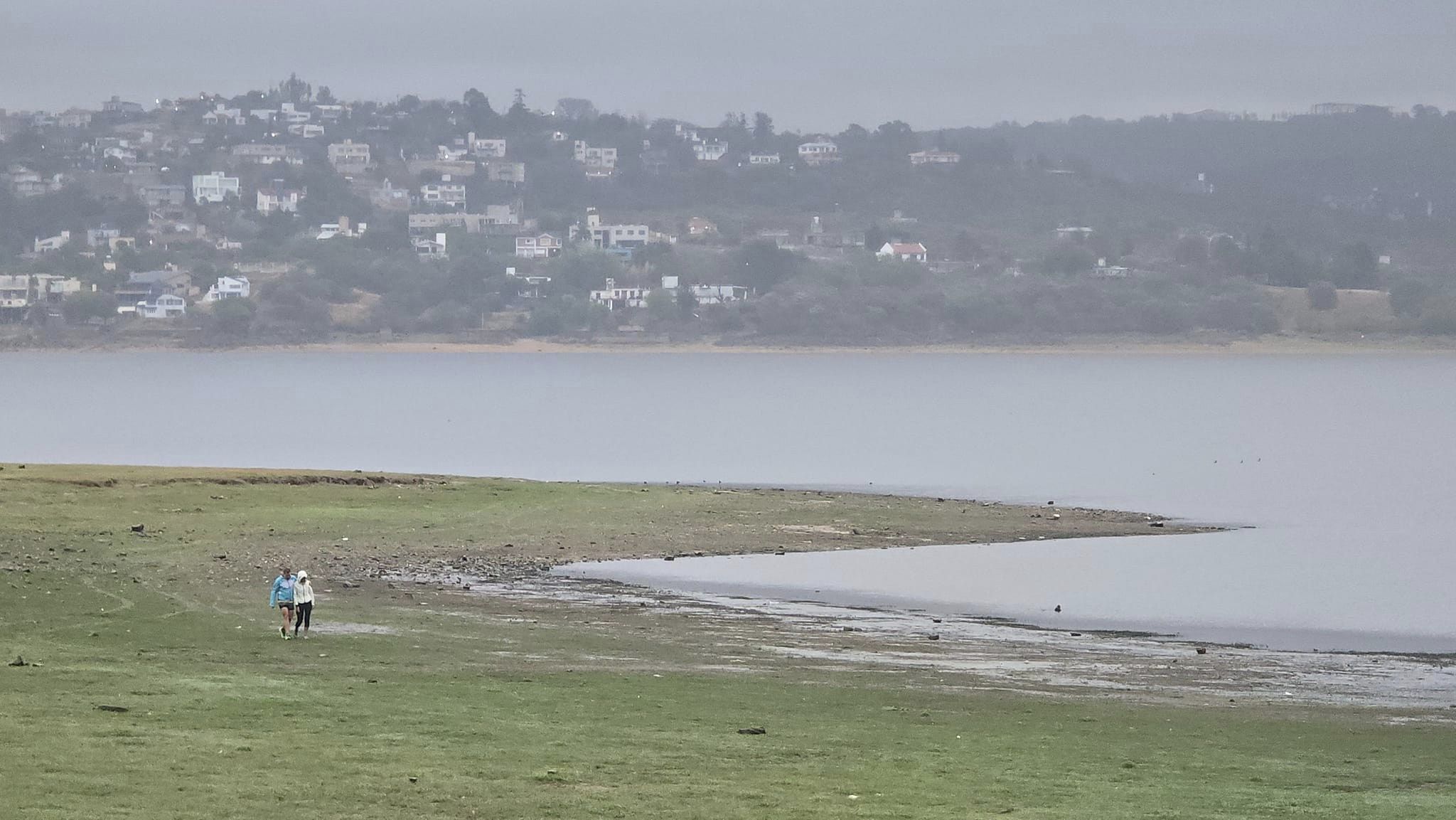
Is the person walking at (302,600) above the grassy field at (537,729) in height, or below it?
above

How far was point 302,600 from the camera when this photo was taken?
→ 26.8 m

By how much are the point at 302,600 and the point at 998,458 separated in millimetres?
65068

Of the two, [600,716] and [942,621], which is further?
[942,621]

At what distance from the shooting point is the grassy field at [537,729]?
54.1 ft

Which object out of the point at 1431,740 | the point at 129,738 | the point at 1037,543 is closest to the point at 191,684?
the point at 129,738

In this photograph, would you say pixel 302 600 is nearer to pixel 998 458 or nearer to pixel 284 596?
pixel 284 596

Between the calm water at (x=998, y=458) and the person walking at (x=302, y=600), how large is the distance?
1203cm

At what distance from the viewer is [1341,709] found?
24.6 metres

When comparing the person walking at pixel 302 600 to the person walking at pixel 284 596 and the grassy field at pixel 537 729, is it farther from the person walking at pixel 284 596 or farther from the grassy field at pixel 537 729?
the grassy field at pixel 537 729

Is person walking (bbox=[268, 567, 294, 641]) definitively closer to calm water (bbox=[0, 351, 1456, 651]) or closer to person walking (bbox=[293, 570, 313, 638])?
person walking (bbox=[293, 570, 313, 638])

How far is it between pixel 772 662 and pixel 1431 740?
866 cm

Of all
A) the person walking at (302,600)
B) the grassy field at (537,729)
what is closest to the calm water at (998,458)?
the grassy field at (537,729)

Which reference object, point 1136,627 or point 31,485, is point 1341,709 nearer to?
point 1136,627

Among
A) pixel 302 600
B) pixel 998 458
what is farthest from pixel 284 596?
pixel 998 458
